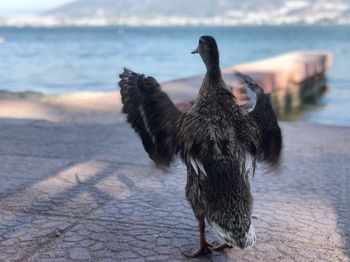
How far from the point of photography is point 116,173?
649 cm

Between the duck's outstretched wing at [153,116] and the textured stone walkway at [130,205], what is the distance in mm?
345

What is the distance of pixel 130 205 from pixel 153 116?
1.45 m

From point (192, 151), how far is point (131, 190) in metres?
2.03

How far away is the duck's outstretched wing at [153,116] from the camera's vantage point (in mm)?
4156

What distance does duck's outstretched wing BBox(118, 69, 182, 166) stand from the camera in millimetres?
4156

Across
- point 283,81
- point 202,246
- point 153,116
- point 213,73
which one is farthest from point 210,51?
point 283,81

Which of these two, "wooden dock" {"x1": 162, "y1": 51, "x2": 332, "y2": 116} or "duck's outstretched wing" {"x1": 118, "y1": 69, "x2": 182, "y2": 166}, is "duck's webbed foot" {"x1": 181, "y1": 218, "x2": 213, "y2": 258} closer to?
"duck's outstretched wing" {"x1": 118, "y1": 69, "x2": 182, "y2": 166}

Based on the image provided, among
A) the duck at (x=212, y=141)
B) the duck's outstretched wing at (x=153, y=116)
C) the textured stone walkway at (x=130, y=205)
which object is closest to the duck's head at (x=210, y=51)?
the duck at (x=212, y=141)

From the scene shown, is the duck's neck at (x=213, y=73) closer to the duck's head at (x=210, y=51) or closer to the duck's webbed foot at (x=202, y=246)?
the duck's head at (x=210, y=51)

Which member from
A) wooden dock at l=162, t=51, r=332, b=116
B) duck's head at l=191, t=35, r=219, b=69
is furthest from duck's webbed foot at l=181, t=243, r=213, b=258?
wooden dock at l=162, t=51, r=332, b=116

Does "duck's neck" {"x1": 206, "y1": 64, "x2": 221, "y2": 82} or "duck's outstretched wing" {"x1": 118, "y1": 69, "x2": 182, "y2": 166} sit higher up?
"duck's neck" {"x1": 206, "y1": 64, "x2": 221, "y2": 82}

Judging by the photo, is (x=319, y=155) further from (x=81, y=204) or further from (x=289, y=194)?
(x=81, y=204)

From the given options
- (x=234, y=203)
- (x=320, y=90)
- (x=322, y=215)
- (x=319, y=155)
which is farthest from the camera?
(x=320, y=90)

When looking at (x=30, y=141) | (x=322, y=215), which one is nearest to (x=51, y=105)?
(x=30, y=141)
